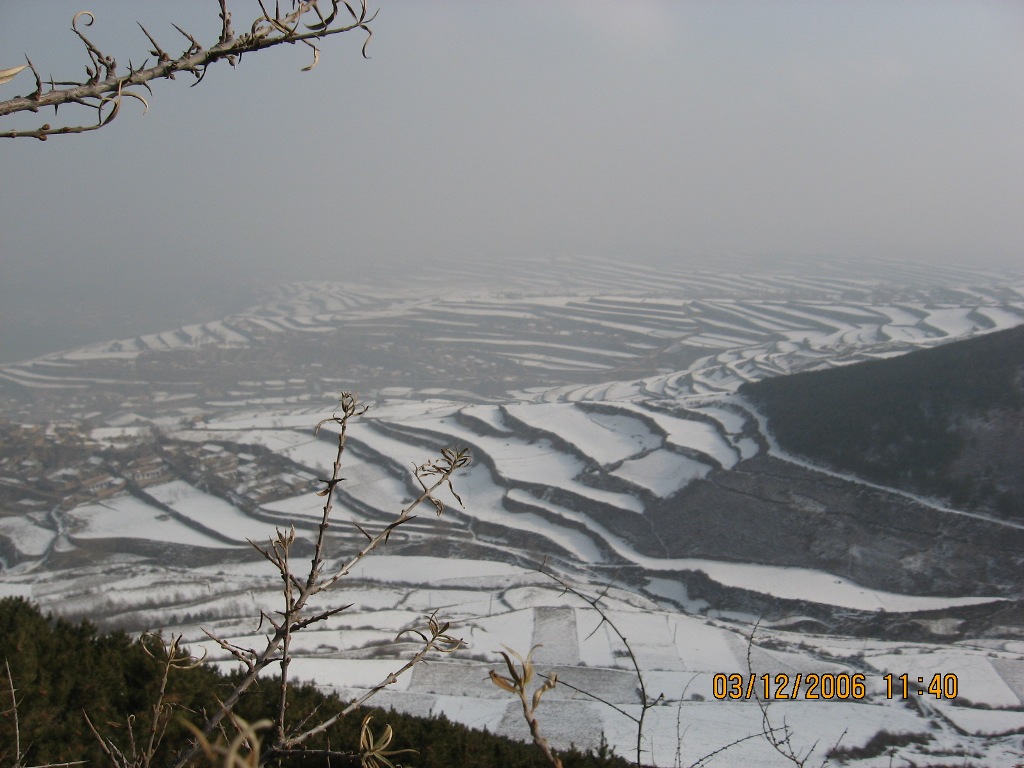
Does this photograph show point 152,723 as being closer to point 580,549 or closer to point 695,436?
point 580,549

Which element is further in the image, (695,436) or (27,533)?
(695,436)

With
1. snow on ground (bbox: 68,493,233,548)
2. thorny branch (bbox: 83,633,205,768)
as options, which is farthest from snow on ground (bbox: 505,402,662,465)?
thorny branch (bbox: 83,633,205,768)

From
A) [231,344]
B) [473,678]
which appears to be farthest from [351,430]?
[231,344]

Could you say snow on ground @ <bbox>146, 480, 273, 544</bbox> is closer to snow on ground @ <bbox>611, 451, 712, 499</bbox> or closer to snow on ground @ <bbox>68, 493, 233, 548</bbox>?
snow on ground @ <bbox>68, 493, 233, 548</bbox>

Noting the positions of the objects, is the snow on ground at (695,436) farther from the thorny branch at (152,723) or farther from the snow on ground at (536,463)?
the thorny branch at (152,723)

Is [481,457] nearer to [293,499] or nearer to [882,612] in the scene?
[293,499]

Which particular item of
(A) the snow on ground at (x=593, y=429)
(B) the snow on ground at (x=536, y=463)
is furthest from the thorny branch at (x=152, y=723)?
(A) the snow on ground at (x=593, y=429)

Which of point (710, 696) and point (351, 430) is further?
point (351, 430)
